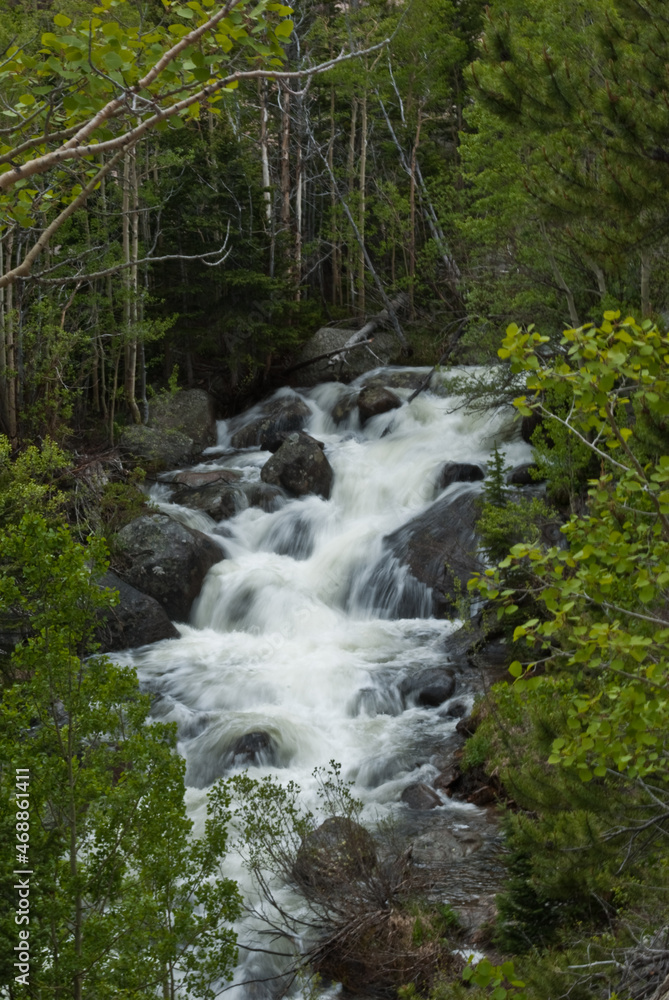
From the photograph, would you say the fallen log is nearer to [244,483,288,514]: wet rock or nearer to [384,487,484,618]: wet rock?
[244,483,288,514]: wet rock

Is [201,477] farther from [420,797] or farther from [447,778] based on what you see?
[420,797]

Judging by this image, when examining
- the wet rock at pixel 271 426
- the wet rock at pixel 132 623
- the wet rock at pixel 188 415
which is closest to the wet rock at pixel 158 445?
the wet rock at pixel 188 415

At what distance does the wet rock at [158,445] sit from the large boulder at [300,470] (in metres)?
2.12

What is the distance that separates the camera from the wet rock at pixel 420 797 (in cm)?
747

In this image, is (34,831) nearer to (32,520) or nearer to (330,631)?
(32,520)

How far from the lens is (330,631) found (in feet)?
37.6

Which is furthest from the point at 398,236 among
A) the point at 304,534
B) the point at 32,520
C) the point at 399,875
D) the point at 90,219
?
the point at 32,520

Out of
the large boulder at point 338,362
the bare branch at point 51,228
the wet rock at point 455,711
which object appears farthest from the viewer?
the large boulder at point 338,362

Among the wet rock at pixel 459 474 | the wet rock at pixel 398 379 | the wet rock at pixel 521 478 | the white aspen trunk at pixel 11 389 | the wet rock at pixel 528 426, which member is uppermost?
the white aspen trunk at pixel 11 389

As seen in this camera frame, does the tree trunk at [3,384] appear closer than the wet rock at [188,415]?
Yes

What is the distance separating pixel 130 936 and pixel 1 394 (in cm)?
1147

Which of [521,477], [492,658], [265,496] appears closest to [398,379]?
[265,496]

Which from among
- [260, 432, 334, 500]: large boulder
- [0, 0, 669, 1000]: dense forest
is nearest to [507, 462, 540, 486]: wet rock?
[0, 0, 669, 1000]: dense forest

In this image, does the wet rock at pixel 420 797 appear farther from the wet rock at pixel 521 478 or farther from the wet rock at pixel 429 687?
the wet rock at pixel 521 478
